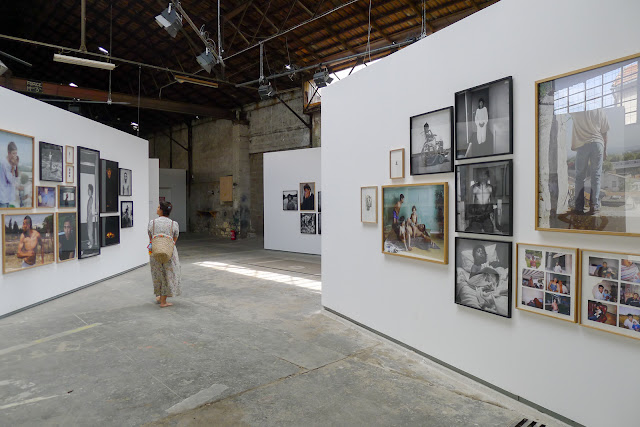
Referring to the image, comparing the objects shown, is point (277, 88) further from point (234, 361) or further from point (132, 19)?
point (234, 361)

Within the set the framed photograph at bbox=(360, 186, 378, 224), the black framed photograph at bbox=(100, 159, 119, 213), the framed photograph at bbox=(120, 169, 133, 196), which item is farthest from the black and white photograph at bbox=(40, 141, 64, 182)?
the framed photograph at bbox=(360, 186, 378, 224)

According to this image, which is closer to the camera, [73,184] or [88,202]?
[73,184]

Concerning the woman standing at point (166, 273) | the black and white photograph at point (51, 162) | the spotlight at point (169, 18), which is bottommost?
the woman standing at point (166, 273)

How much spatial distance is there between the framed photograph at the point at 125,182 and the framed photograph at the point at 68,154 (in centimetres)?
201

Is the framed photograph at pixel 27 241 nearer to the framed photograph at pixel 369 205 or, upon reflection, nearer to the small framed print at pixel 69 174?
the small framed print at pixel 69 174

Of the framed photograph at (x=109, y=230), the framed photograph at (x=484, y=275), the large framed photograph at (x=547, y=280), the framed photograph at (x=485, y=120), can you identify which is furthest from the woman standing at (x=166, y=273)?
the large framed photograph at (x=547, y=280)

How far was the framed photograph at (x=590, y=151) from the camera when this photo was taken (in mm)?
2395

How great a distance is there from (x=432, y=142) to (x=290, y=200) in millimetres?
10090

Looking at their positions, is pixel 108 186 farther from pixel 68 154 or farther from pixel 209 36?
pixel 209 36

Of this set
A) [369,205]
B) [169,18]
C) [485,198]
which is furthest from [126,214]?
[485,198]

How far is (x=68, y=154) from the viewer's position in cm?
707

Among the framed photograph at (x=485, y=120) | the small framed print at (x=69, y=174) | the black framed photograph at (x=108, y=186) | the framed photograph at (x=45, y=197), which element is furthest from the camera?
the black framed photograph at (x=108, y=186)

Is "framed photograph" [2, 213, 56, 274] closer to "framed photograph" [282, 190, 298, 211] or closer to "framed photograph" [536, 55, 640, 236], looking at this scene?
"framed photograph" [536, 55, 640, 236]

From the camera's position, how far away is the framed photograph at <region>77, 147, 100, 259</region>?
24.3 ft
